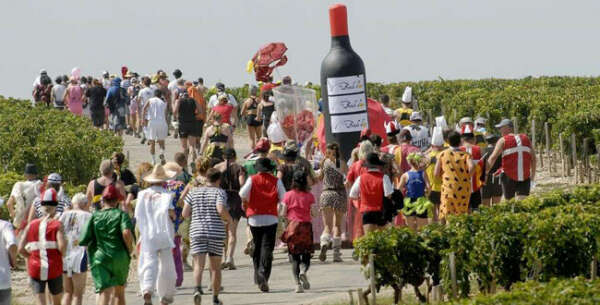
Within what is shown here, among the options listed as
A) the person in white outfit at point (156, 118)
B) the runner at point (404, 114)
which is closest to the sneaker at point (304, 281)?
the runner at point (404, 114)

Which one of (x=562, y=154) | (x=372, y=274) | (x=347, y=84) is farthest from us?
(x=562, y=154)

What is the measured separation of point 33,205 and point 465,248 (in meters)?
5.37

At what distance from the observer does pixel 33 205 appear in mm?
17328

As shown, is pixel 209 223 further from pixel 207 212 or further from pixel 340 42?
pixel 340 42

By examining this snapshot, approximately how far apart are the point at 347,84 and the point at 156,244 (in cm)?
843

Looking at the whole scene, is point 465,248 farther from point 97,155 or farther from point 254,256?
point 97,155

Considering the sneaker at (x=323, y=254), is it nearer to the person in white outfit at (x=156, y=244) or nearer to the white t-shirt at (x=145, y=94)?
the person in white outfit at (x=156, y=244)

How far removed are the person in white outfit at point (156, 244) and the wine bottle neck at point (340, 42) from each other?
8256 millimetres

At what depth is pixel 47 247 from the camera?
50.1 ft

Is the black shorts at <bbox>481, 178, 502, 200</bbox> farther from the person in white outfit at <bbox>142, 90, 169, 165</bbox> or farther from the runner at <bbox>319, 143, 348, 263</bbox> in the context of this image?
the person in white outfit at <bbox>142, 90, 169, 165</bbox>

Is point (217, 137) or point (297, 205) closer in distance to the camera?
point (297, 205)

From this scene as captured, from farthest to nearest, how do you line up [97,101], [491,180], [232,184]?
1. [97,101]
2. [491,180]
3. [232,184]

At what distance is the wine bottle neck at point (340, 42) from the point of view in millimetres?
23484

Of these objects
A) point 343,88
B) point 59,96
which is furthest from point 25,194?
point 59,96
